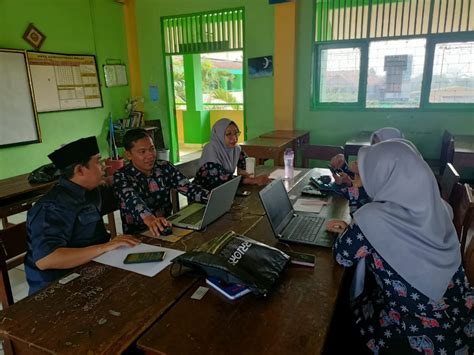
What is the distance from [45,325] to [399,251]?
3.78 ft

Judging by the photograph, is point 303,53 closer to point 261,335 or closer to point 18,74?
point 18,74

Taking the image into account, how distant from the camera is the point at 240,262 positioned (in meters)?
1.16

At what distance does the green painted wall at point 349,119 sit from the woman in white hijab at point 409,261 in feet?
11.9

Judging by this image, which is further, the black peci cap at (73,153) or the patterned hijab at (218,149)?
the patterned hijab at (218,149)

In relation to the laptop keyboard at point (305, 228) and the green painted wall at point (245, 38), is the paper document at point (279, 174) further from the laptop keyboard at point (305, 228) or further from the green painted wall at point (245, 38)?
the green painted wall at point (245, 38)

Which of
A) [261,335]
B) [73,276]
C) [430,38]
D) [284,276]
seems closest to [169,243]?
[73,276]

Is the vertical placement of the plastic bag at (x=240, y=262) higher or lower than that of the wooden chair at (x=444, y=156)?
higher

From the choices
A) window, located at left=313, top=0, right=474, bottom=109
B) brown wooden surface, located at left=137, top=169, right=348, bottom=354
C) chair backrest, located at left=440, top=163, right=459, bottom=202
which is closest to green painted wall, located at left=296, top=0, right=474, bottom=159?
window, located at left=313, top=0, right=474, bottom=109

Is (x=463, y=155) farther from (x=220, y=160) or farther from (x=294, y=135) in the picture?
(x=220, y=160)

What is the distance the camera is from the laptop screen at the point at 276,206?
5.02 feet

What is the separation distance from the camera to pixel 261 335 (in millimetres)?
936

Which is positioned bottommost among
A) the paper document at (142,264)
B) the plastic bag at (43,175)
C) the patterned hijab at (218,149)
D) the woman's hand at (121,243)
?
the plastic bag at (43,175)

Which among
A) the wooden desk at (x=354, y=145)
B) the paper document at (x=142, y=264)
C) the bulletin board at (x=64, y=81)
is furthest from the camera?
the bulletin board at (x=64, y=81)

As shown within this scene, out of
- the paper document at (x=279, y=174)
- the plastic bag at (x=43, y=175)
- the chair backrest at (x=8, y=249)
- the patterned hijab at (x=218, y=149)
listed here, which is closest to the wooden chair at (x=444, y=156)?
the paper document at (x=279, y=174)
